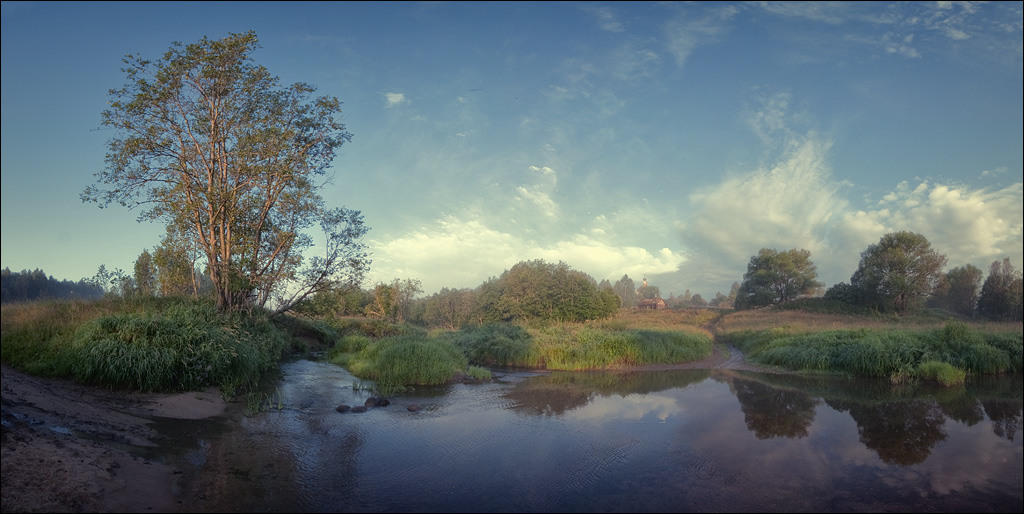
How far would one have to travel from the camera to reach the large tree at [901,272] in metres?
12.5

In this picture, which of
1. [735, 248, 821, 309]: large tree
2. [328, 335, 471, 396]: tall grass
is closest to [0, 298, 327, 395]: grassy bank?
[328, 335, 471, 396]: tall grass

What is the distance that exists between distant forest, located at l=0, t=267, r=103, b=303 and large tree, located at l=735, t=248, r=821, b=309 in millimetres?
72478

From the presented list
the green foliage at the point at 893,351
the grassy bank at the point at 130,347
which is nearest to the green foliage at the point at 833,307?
the green foliage at the point at 893,351

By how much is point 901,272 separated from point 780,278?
195 feet

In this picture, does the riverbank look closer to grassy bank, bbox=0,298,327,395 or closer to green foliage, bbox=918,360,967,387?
grassy bank, bbox=0,298,327,395

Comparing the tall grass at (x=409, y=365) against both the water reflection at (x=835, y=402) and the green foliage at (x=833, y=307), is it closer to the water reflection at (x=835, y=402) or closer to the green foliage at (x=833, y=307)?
the water reflection at (x=835, y=402)

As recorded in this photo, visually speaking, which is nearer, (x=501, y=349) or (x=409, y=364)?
(x=409, y=364)

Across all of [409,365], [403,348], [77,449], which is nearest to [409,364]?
[409,365]

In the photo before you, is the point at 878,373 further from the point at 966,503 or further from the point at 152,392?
the point at 152,392

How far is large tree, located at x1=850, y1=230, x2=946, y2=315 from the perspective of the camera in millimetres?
12531

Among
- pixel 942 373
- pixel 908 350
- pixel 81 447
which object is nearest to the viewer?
pixel 81 447

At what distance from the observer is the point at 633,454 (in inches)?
343

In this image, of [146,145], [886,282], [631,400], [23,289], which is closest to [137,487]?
[23,289]

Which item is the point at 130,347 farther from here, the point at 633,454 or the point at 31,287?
the point at 633,454
